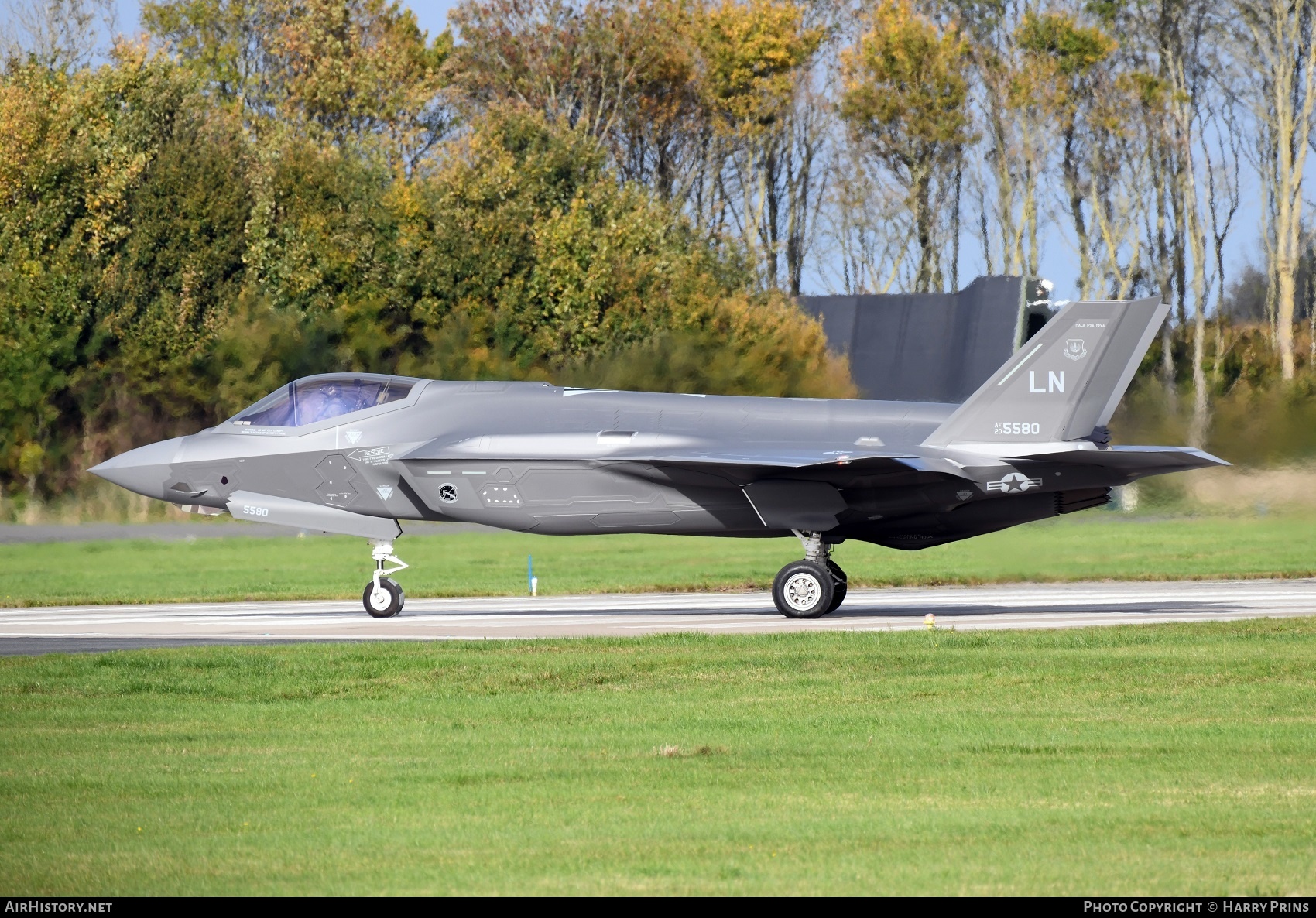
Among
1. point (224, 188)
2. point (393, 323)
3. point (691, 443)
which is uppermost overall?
point (224, 188)

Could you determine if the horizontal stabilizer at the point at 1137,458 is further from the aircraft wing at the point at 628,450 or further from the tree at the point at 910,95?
the tree at the point at 910,95

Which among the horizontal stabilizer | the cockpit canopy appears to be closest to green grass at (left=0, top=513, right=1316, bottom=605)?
the horizontal stabilizer

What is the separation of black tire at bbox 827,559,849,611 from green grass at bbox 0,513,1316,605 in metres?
2.73

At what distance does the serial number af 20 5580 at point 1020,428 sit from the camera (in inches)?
747

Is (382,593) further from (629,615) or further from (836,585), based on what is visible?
(836,585)

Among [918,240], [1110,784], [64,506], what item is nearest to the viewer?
[1110,784]

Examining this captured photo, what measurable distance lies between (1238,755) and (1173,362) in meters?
49.5

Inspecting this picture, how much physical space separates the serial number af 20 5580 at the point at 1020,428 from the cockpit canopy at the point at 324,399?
727 cm

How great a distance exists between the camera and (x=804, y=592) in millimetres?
19516

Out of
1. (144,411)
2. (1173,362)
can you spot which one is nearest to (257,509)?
(144,411)

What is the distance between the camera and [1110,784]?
353 inches

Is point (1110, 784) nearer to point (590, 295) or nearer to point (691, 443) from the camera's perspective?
point (691, 443)

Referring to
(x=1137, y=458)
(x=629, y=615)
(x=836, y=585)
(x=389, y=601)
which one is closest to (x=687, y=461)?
(x=836, y=585)

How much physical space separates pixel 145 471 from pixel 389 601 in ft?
11.3
